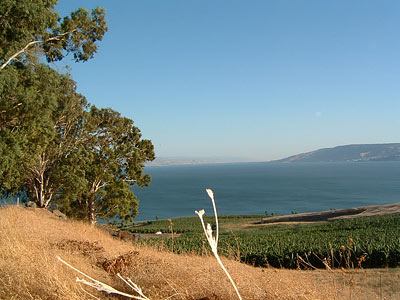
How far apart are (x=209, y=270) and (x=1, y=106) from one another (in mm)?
13785

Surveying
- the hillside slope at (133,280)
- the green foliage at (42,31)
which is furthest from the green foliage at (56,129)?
the hillside slope at (133,280)

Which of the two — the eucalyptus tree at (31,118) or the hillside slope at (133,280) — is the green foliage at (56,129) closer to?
the eucalyptus tree at (31,118)

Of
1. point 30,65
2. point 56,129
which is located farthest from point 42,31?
point 56,129

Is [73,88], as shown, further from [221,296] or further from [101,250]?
[221,296]

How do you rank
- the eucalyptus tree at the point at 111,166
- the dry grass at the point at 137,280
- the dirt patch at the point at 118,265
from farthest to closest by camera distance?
the eucalyptus tree at the point at 111,166 < the dirt patch at the point at 118,265 < the dry grass at the point at 137,280

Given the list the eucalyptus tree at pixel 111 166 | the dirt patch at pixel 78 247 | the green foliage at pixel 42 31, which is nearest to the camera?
the dirt patch at pixel 78 247

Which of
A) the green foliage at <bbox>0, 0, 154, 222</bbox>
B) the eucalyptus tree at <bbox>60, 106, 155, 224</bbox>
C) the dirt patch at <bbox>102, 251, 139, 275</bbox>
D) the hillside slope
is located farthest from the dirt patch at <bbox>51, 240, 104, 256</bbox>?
the eucalyptus tree at <bbox>60, 106, 155, 224</bbox>

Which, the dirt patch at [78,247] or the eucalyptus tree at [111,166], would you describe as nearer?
the dirt patch at [78,247]

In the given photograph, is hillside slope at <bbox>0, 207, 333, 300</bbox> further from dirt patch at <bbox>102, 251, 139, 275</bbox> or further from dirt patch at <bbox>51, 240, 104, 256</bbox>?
dirt patch at <bbox>51, 240, 104, 256</bbox>

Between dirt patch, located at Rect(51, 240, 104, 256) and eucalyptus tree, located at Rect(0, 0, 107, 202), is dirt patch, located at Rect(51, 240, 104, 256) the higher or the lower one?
the lower one

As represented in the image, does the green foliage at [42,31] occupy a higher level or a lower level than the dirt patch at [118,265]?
higher

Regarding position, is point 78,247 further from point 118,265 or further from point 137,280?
point 137,280

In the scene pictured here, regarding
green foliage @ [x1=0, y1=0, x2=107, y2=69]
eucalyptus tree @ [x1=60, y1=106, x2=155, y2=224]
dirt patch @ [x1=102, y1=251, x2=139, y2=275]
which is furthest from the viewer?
eucalyptus tree @ [x1=60, y1=106, x2=155, y2=224]

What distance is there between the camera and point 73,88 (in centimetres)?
2323
